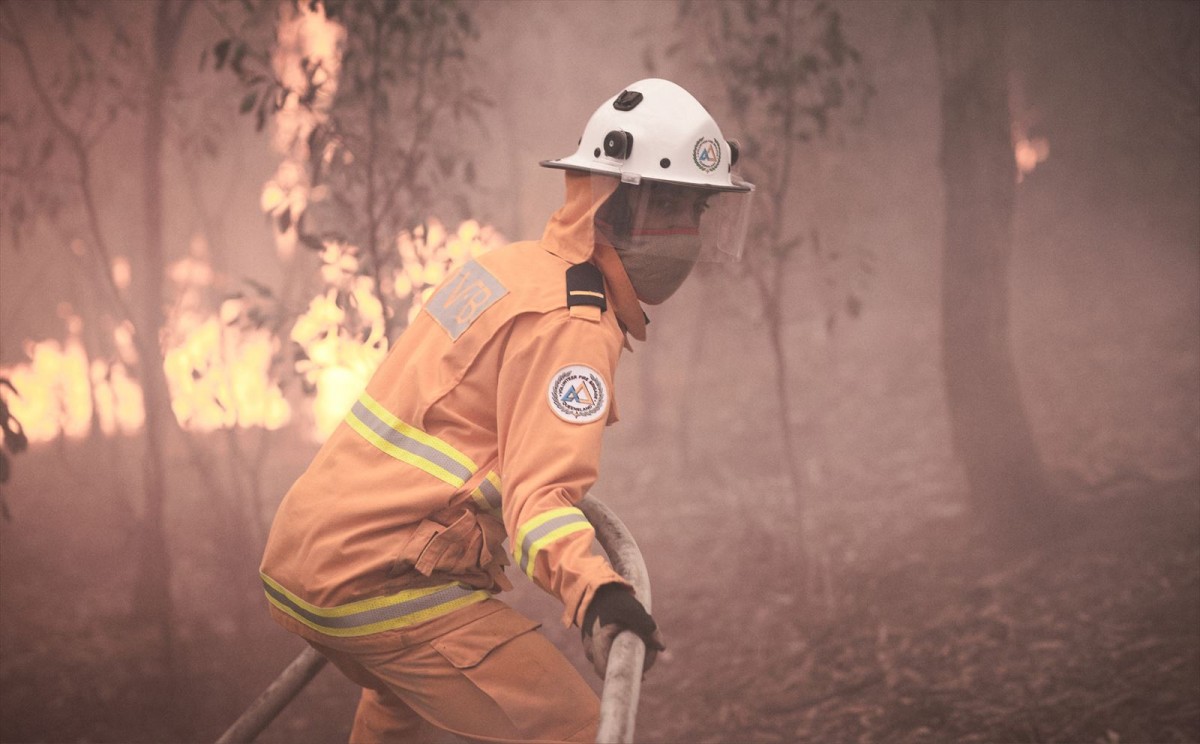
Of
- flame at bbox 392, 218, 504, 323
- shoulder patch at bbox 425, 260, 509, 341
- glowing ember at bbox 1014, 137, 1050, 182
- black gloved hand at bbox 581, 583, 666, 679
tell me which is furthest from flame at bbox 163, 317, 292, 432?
glowing ember at bbox 1014, 137, 1050, 182

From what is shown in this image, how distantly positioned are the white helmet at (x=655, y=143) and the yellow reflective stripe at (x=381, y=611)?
0.92 metres

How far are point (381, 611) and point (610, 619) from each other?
1.88 ft

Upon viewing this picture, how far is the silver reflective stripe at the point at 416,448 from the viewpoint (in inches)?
75.2

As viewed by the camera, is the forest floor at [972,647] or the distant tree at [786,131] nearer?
the forest floor at [972,647]

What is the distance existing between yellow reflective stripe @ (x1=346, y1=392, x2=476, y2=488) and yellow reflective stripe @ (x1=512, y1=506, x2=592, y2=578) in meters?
0.27

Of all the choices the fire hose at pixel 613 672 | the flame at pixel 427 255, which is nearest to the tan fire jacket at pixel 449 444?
the fire hose at pixel 613 672

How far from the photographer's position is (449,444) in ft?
6.32

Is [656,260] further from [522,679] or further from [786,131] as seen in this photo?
[786,131]

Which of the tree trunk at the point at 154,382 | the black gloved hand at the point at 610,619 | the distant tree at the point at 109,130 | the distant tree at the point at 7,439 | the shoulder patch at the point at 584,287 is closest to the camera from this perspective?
the black gloved hand at the point at 610,619

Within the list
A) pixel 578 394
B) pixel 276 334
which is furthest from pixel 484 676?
pixel 276 334

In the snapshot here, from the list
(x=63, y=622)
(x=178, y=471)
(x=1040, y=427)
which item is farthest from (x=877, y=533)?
(x=63, y=622)

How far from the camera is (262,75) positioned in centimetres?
398

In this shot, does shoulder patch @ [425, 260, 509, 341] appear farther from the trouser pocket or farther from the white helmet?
the trouser pocket

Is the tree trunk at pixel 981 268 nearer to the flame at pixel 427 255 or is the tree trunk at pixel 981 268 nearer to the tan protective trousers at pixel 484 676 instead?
the flame at pixel 427 255
